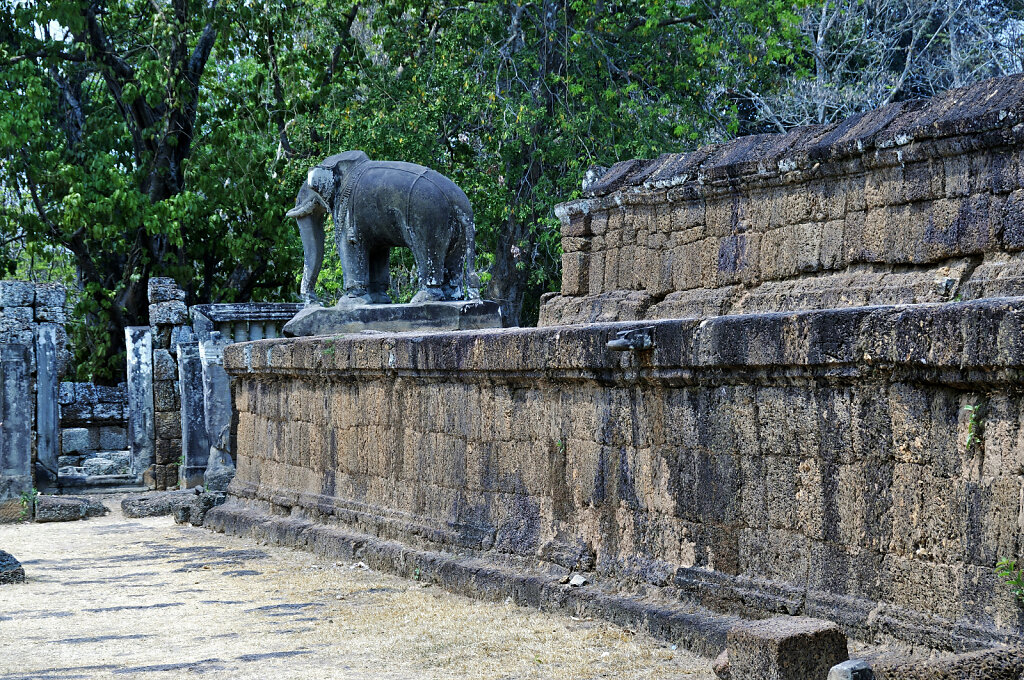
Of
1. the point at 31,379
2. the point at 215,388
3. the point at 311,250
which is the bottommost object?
the point at 215,388

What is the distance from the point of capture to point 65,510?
37.9 ft

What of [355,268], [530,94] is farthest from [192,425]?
[530,94]

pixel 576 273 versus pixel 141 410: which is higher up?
pixel 576 273

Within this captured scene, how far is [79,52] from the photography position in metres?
18.3

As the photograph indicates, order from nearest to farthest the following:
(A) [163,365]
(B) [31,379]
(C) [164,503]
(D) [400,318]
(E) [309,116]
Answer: (D) [400,318], (C) [164,503], (B) [31,379], (A) [163,365], (E) [309,116]

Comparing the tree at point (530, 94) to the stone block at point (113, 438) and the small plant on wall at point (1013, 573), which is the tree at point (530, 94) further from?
the small plant on wall at point (1013, 573)

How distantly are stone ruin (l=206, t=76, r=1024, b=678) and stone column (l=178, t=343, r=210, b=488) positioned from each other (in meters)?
3.65

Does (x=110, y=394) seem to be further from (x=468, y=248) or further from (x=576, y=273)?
(x=576, y=273)

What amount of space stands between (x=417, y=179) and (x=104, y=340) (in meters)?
10.6

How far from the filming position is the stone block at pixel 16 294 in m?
12.6

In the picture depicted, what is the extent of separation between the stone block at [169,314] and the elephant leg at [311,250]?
4.11 m

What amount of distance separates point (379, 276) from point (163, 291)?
540cm

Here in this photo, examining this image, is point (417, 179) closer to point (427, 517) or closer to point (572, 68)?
point (427, 517)

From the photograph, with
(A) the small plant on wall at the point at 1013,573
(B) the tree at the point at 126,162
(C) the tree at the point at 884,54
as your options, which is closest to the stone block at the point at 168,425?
(B) the tree at the point at 126,162
